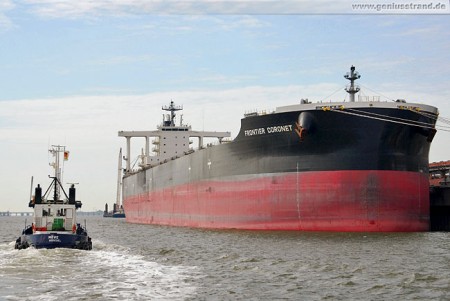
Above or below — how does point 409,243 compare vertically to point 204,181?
below

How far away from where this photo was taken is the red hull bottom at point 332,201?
31.4 metres

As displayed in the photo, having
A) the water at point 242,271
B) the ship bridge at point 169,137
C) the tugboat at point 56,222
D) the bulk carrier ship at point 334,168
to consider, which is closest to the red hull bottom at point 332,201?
the bulk carrier ship at point 334,168

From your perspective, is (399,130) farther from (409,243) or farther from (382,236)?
(409,243)

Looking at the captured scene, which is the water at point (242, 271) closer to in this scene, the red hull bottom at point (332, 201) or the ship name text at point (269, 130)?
the red hull bottom at point (332, 201)

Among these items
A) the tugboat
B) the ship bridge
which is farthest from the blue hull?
the ship bridge

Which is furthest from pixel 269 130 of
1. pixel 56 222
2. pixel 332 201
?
pixel 56 222

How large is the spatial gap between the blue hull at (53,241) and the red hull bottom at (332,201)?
12.8 metres

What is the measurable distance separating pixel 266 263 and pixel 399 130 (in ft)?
52.0

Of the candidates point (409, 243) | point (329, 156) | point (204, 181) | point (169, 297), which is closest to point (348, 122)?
point (329, 156)

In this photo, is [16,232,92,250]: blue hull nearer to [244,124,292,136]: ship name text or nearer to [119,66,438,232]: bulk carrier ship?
[119,66,438,232]: bulk carrier ship

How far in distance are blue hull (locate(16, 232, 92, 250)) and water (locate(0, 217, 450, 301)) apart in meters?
0.47

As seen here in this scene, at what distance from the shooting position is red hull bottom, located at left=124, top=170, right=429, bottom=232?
31375 mm

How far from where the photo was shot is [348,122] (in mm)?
31844

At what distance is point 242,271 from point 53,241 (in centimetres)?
819
